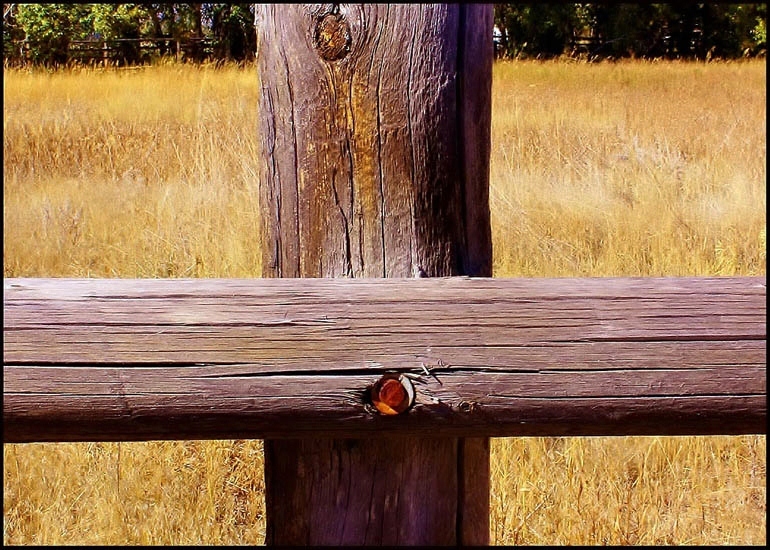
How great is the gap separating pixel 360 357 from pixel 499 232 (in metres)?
2.99

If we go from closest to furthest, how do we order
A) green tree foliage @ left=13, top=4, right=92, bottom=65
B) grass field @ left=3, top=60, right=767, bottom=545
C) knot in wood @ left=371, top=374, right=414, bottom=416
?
1. knot in wood @ left=371, top=374, right=414, bottom=416
2. grass field @ left=3, top=60, right=767, bottom=545
3. green tree foliage @ left=13, top=4, right=92, bottom=65

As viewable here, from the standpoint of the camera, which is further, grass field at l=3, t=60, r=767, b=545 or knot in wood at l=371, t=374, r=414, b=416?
grass field at l=3, t=60, r=767, b=545

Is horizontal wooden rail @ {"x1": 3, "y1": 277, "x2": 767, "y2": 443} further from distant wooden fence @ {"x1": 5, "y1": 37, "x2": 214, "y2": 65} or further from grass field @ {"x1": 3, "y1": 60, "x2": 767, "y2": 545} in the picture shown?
distant wooden fence @ {"x1": 5, "y1": 37, "x2": 214, "y2": 65}

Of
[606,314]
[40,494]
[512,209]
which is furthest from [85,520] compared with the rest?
[512,209]

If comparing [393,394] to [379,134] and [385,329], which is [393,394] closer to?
[385,329]

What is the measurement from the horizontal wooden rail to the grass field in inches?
49.8

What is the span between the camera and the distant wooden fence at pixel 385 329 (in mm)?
979

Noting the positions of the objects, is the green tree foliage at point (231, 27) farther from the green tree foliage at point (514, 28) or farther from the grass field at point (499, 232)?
the grass field at point (499, 232)

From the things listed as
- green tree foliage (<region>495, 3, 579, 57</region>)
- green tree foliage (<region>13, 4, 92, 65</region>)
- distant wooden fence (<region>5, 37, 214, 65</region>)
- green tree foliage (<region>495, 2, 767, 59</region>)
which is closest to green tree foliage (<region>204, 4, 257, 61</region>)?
distant wooden fence (<region>5, 37, 214, 65</region>)

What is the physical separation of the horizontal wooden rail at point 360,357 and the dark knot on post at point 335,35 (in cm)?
31

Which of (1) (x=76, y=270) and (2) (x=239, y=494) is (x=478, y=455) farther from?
(1) (x=76, y=270)

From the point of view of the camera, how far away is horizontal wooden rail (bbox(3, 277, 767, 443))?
98 centimetres

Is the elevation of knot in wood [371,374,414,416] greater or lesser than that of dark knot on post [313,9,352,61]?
lesser

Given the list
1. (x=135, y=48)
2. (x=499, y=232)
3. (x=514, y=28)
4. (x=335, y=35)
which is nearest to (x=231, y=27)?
(x=135, y=48)
